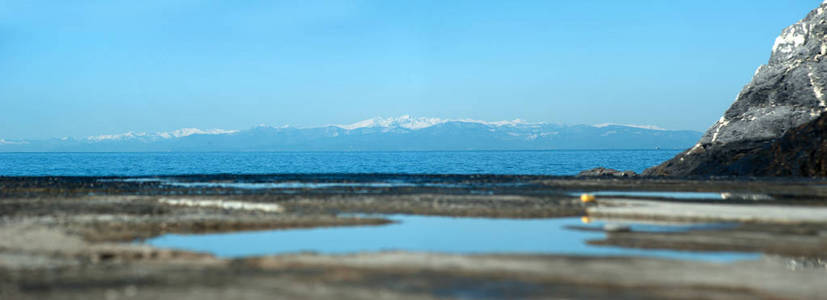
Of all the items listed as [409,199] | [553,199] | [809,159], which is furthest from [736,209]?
[809,159]

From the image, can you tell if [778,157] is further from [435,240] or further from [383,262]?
[383,262]

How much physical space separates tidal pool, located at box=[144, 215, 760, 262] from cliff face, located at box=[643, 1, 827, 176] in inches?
1892

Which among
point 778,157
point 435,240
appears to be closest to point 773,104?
point 778,157

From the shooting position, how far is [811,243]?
20.6m

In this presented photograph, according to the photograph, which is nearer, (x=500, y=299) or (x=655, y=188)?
(x=500, y=299)

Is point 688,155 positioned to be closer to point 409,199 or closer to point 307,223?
point 409,199

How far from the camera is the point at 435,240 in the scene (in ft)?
74.6

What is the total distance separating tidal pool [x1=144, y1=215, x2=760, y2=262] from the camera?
19562 millimetres

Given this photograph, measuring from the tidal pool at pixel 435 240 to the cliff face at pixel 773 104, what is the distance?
48058 mm

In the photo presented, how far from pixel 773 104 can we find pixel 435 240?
6601 cm

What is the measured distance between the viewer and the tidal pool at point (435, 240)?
19.6 meters

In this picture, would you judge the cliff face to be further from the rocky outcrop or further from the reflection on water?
the reflection on water

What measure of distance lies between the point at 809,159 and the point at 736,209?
36.4m

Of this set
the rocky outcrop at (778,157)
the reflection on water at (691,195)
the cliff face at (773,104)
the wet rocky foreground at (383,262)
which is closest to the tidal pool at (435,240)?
the wet rocky foreground at (383,262)
